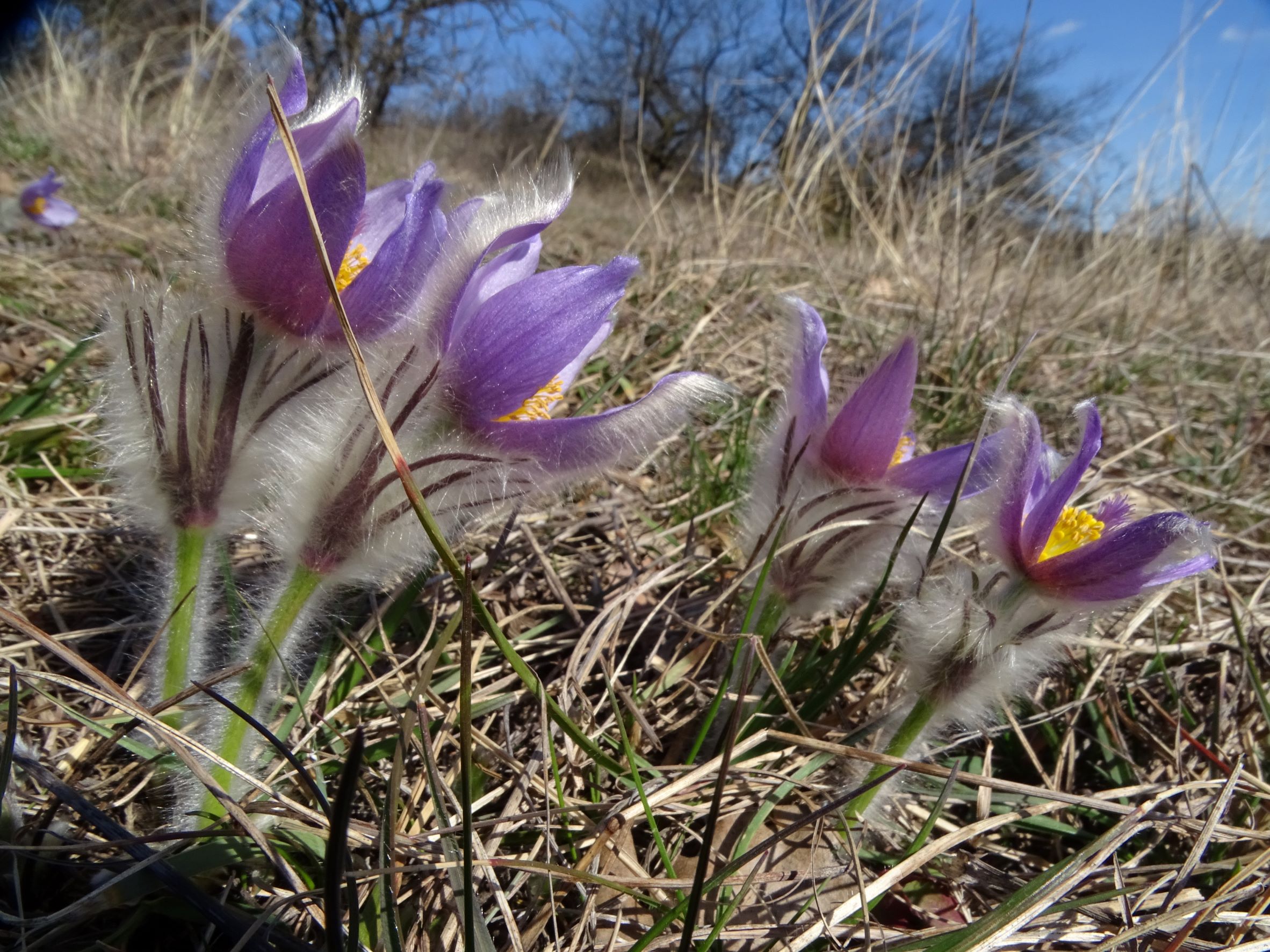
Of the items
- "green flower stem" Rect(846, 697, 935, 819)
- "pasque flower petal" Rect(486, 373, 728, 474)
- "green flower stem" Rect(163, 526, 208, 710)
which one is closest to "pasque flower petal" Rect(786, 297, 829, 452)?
"pasque flower petal" Rect(486, 373, 728, 474)

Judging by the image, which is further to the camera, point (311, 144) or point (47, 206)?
point (47, 206)

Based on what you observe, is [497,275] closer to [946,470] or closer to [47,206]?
[946,470]

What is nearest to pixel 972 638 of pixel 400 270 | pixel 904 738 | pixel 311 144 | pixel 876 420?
pixel 904 738

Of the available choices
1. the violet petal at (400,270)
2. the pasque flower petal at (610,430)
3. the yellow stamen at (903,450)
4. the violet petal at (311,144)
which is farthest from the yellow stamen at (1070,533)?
the violet petal at (311,144)

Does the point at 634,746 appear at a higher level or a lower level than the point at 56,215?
lower

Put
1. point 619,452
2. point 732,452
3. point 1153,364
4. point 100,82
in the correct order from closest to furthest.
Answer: point 619,452, point 732,452, point 1153,364, point 100,82

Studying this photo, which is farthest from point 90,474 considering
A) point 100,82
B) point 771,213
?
point 100,82

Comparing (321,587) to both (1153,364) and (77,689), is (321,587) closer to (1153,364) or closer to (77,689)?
(77,689)

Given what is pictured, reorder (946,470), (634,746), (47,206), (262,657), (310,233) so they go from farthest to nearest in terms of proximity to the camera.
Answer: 1. (47,206)
2. (634,746)
3. (946,470)
4. (262,657)
5. (310,233)
